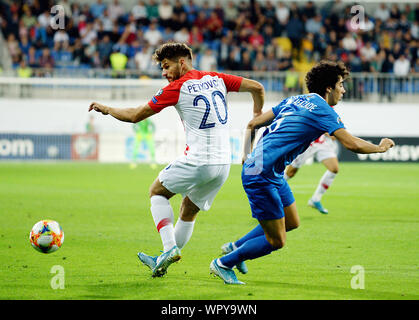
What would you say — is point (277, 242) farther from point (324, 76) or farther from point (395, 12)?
point (395, 12)

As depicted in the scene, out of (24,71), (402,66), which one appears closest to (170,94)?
(24,71)

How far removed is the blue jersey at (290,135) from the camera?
228 inches

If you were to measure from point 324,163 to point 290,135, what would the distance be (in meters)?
6.79

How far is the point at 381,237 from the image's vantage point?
360 inches

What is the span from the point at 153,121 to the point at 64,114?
3.26 metres

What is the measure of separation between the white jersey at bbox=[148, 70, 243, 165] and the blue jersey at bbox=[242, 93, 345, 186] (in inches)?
20.8

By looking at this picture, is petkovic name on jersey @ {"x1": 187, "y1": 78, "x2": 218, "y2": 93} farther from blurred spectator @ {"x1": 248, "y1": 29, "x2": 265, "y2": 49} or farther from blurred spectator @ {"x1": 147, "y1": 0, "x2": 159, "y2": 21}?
blurred spectator @ {"x1": 147, "y1": 0, "x2": 159, "y2": 21}

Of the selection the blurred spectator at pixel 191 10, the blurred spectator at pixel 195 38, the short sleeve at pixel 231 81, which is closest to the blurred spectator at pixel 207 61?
the blurred spectator at pixel 195 38

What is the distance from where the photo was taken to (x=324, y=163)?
1252 cm

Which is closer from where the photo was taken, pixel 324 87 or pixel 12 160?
pixel 324 87

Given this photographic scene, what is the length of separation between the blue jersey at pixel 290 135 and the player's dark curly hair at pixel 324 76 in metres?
0.18
